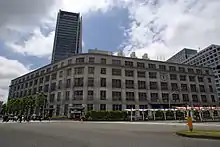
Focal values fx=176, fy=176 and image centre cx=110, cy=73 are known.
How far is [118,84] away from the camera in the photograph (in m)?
50.6

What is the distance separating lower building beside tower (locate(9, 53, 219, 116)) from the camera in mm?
47531

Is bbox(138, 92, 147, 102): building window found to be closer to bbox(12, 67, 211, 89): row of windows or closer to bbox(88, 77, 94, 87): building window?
bbox(12, 67, 211, 89): row of windows

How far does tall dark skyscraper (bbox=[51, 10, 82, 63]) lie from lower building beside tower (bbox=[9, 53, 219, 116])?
73.7m

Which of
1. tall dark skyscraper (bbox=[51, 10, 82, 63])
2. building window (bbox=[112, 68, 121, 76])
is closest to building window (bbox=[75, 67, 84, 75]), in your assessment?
building window (bbox=[112, 68, 121, 76])

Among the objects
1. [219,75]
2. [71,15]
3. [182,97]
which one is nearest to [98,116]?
[182,97]

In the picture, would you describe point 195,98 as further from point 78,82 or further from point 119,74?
point 78,82

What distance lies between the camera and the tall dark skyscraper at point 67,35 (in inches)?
5340

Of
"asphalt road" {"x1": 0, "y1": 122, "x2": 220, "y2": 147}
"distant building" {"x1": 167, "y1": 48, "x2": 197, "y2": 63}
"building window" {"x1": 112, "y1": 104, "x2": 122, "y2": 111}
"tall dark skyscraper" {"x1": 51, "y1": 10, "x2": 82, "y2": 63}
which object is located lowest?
"asphalt road" {"x1": 0, "y1": 122, "x2": 220, "y2": 147}

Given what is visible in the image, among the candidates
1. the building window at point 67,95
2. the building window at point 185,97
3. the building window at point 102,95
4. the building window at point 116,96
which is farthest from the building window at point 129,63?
the building window at point 185,97

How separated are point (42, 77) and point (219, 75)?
97642 mm

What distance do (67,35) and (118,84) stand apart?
103 meters

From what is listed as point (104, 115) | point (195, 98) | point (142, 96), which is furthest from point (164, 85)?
point (104, 115)

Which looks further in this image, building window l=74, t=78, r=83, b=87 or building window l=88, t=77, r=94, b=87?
building window l=74, t=78, r=83, b=87

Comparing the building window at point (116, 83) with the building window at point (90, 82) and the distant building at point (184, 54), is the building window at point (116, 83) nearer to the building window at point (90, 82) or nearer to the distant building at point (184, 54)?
the building window at point (90, 82)
